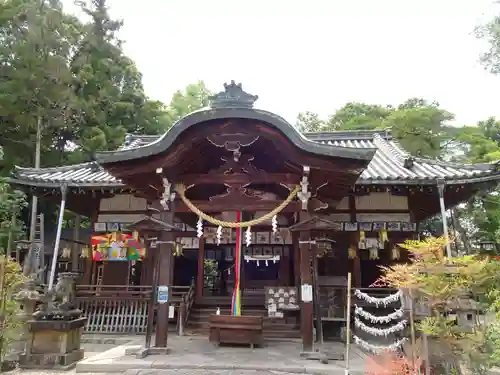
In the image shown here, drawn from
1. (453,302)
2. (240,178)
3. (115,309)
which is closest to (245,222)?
(240,178)

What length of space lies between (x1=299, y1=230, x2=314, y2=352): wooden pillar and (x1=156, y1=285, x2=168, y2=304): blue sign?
9.66 ft

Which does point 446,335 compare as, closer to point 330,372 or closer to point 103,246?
point 330,372

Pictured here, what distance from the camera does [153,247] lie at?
1298 cm

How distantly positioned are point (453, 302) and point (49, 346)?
7.58m

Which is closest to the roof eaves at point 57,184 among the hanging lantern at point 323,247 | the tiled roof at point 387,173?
the tiled roof at point 387,173

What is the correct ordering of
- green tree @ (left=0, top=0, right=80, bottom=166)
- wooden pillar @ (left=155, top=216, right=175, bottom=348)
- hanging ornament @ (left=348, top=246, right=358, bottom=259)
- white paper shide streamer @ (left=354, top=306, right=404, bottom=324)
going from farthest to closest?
green tree @ (left=0, top=0, right=80, bottom=166), hanging ornament @ (left=348, top=246, right=358, bottom=259), wooden pillar @ (left=155, top=216, right=175, bottom=348), white paper shide streamer @ (left=354, top=306, right=404, bottom=324)

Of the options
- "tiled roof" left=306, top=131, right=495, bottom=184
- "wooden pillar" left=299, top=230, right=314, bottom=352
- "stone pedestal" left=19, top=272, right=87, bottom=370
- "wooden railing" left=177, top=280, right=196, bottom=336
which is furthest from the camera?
"wooden railing" left=177, top=280, right=196, bottom=336

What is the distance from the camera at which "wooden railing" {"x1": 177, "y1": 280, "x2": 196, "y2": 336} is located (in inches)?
443

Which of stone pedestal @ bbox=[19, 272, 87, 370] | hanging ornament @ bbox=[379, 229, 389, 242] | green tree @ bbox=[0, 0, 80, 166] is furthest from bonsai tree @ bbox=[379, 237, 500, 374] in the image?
green tree @ bbox=[0, 0, 80, 166]

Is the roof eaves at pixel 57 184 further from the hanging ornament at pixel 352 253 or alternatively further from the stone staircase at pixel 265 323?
the hanging ornament at pixel 352 253

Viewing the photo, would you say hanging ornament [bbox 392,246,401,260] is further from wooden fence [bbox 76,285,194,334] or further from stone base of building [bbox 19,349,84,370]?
stone base of building [bbox 19,349,84,370]

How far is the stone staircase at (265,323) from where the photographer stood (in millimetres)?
10757

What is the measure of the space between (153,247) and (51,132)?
11.9 metres

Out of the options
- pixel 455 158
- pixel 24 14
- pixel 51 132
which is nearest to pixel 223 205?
pixel 51 132
